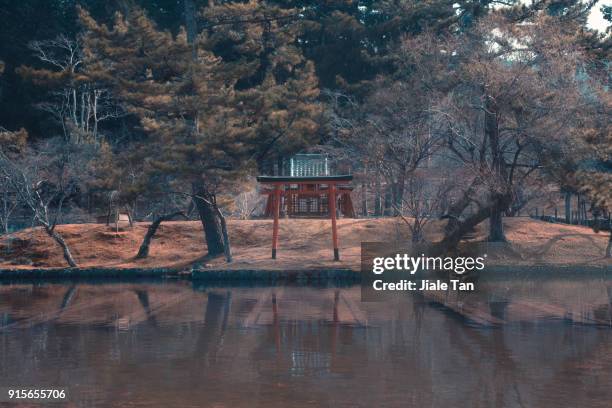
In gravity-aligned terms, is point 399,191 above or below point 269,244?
above

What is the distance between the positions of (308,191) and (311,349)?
17148mm

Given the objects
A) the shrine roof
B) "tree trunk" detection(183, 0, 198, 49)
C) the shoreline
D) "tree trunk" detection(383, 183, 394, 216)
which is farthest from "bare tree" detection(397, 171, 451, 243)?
"tree trunk" detection(183, 0, 198, 49)

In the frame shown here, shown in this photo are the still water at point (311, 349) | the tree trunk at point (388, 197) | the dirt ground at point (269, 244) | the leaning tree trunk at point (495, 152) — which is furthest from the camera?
the tree trunk at point (388, 197)

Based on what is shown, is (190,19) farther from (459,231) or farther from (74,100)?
(459,231)

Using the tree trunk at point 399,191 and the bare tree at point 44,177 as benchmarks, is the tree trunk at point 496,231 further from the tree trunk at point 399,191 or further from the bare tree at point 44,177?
the bare tree at point 44,177

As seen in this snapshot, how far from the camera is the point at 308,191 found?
3284 cm

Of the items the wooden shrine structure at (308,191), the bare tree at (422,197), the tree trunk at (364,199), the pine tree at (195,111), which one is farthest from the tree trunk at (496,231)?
the pine tree at (195,111)

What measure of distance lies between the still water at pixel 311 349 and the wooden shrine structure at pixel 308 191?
22.8 ft

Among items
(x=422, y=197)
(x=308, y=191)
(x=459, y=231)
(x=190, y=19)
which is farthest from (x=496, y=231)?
(x=190, y=19)

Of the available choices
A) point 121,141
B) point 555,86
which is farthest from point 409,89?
point 121,141

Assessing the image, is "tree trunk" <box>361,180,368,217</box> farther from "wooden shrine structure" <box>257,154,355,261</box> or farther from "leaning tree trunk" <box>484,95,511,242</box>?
"leaning tree trunk" <box>484,95,511,242</box>

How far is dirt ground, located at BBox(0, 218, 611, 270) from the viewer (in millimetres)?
32969

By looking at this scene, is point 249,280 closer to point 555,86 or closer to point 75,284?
point 75,284

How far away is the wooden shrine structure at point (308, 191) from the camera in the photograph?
105ft
